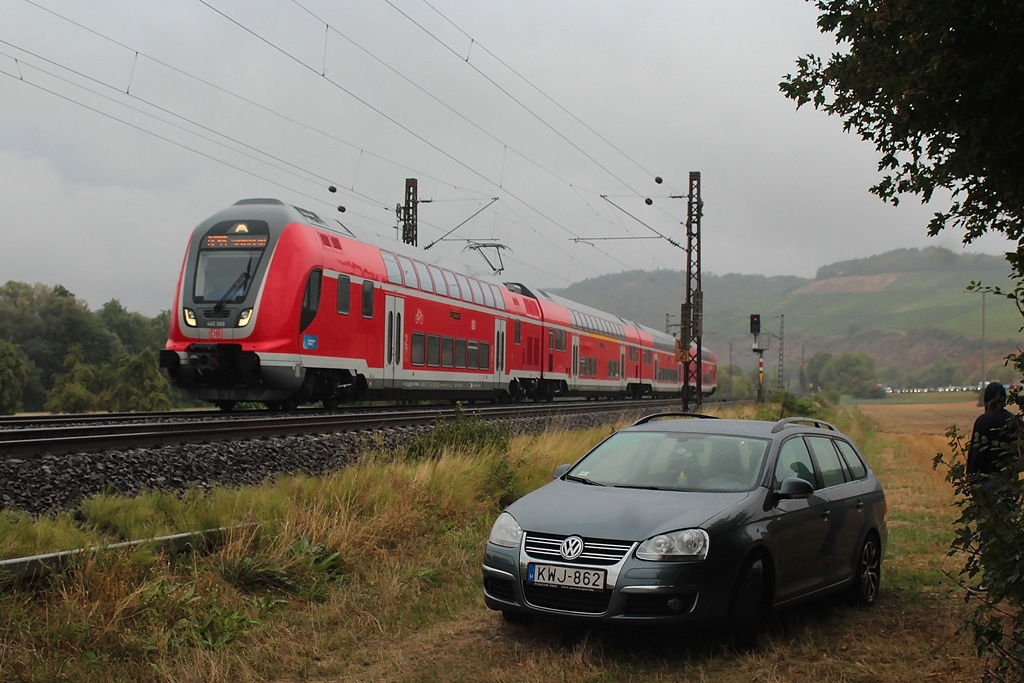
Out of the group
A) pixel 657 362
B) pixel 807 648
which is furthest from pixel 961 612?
pixel 657 362

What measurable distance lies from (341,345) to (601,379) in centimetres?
2519

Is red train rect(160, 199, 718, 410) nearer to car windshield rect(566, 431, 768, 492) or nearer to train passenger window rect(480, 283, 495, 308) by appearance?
train passenger window rect(480, 283, 495, 308)

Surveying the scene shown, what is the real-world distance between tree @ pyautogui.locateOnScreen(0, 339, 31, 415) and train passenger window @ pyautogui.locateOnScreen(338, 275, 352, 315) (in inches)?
1614

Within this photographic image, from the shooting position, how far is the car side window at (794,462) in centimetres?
740

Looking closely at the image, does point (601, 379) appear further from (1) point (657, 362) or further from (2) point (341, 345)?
(2) point (341, 345)

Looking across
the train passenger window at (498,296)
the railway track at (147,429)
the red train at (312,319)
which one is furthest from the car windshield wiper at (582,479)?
the train passenger window at (498,296)

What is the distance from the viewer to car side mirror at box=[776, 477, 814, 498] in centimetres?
690

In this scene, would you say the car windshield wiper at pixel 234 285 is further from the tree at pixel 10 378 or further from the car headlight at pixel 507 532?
the tree at pixel 10 378

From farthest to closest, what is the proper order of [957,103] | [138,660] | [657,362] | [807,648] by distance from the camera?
[657,362], [807,648], [138,660], [957,103]

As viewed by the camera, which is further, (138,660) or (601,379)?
(601,379)

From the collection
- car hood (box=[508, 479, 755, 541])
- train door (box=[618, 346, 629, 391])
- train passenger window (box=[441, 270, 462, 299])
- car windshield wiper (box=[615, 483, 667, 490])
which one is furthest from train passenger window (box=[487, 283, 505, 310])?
car hood (box=[508, 479, 755, 541])

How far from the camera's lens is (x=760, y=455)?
7363 millimetres

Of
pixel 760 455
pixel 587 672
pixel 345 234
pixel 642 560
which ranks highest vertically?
pixel 345 234

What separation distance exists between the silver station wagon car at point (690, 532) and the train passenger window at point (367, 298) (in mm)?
14633
